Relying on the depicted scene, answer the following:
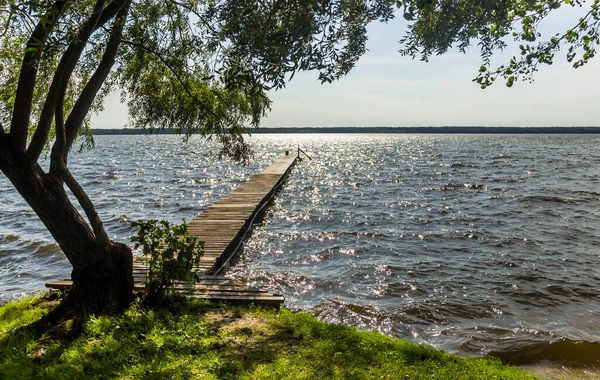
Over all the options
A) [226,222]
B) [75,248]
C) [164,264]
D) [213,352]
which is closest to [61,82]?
[75,248]

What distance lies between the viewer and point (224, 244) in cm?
1188

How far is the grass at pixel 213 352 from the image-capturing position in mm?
4910

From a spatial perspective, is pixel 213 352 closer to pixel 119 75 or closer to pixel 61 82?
pixel 61 82

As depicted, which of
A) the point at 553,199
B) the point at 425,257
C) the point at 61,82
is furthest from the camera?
the point at 553,199

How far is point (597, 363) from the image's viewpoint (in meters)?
7.18

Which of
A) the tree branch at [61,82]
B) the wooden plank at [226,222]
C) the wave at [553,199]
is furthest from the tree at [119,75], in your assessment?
the wave at [553,199]

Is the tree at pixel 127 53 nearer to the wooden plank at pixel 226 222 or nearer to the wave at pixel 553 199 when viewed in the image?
the wooden plank at pixel 226 222

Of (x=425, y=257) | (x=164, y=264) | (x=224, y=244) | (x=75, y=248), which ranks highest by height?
(x=75, y=248)

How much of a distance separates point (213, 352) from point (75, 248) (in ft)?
8.47

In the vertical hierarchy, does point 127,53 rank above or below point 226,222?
above

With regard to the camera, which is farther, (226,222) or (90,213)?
(226,222)

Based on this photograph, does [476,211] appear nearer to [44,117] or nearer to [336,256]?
[336,256]

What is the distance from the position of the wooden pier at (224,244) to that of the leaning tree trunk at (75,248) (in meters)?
0.92

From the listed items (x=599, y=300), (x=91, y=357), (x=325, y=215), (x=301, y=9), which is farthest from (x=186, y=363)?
(x=325, y=215)
